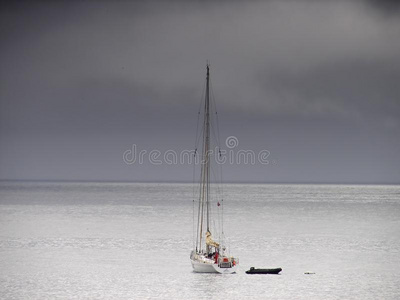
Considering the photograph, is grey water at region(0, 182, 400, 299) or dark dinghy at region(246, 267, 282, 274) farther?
dark dinghy at region(246, 267, 282, 274)

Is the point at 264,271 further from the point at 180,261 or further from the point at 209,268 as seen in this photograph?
the point at 180,261

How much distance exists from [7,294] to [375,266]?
32.6 m

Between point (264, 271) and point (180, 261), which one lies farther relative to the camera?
point (180, 261)

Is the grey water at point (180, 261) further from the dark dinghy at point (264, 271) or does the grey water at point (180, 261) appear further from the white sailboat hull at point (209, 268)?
the dark dinghy at point (264, 271)

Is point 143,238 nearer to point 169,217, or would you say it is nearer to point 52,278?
point 52,278

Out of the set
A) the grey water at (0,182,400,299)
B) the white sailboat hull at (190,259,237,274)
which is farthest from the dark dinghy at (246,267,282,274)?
the white sailboat hull at (190,259,237,274)

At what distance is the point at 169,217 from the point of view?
451ft

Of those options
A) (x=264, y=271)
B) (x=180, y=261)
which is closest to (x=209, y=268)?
(x=264, y=271)

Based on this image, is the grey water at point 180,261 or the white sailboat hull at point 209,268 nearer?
the grey water at point 180,261

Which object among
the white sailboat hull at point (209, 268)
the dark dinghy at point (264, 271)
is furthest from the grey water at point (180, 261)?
the dark dinghy at point (264, 271)

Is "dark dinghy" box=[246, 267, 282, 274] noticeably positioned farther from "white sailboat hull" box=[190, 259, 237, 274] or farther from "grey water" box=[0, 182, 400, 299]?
"white sailboat hull" box=[190, 259, 237, 274]

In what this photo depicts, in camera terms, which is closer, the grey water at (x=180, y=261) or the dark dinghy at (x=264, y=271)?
the grey water at (x=180, y=261)

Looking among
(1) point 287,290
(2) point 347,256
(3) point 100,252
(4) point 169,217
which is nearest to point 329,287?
(1) point 287,290

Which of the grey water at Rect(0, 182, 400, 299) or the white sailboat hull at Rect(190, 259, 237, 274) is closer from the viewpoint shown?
the grey water at Rect(0, 182, 400, 299)
